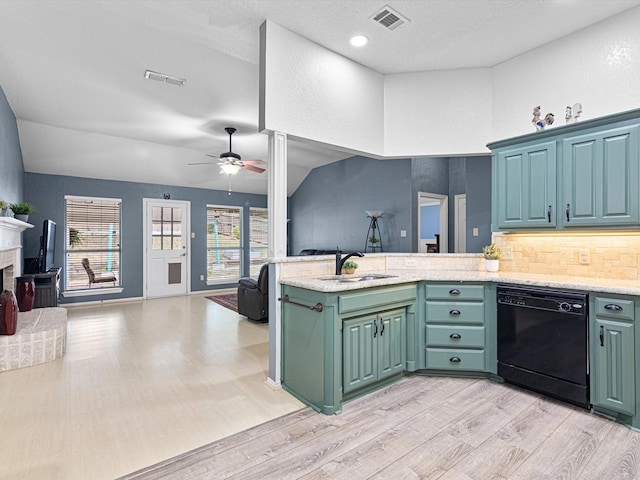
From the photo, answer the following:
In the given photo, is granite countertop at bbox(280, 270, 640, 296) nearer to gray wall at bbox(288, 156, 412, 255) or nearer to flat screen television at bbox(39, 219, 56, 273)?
gray wall at bbox(288, 156, 412, 255)

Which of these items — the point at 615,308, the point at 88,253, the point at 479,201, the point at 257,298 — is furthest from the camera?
the point at 88,253

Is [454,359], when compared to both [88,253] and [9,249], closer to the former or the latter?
[9,249]

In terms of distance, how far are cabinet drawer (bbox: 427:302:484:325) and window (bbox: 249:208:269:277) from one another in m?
6.29

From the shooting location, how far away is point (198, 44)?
301 cm

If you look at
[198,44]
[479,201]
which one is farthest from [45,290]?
[479,201]

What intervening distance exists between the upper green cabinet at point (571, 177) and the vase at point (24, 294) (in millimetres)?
5560

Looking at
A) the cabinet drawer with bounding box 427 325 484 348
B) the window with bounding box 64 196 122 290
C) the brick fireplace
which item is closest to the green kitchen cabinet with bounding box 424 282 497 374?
the cabinet drawer with bounding box 427 325 484 348

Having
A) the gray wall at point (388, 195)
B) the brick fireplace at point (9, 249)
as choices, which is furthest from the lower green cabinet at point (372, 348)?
the brick fireplace at point (9, 249)

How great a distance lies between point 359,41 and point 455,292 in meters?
2.42

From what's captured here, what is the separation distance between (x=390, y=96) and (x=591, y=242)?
2.38 m

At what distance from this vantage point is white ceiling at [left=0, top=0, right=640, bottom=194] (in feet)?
8.41

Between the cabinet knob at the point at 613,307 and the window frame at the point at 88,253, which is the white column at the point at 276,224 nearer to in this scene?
the cabinet knob at the point at 613,307

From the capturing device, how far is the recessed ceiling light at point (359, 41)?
2943 mm

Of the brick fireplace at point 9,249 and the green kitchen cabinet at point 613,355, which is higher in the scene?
the brick fireplace at point 9,249
